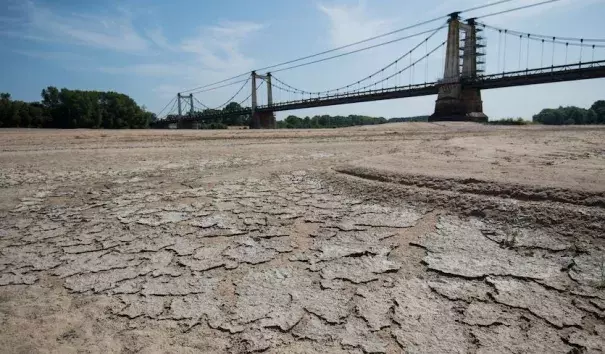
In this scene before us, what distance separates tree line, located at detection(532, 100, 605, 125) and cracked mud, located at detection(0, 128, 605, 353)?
159 ft

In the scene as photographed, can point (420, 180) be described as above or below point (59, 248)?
above

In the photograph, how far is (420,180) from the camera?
120 inches

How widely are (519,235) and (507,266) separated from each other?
40 centimetres

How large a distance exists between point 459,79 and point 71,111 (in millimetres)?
41450

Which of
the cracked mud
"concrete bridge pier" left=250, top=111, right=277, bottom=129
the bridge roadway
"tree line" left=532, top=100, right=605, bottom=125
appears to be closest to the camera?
the cracked mud

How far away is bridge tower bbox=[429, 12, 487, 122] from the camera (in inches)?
971

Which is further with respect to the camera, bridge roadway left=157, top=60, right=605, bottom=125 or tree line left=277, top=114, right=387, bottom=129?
tree line left=277, top=114, right=387, bottom=129

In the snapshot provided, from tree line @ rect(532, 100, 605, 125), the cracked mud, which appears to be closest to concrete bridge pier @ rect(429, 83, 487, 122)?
tree line @ rect(532, 100, 605, 125)

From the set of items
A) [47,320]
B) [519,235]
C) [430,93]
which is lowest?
[47,320]

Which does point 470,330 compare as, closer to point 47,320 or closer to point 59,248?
point 47,320

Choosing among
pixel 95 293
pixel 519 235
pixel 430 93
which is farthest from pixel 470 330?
pixel 430 93

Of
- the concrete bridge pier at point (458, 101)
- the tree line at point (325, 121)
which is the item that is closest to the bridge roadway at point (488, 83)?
the concrete bridge pier at point (458, 101)

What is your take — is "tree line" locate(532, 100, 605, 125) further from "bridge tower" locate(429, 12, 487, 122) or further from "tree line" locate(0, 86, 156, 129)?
"tree line" locate(0, 86, 156, 129)

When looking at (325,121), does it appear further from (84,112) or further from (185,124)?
(84,112)
